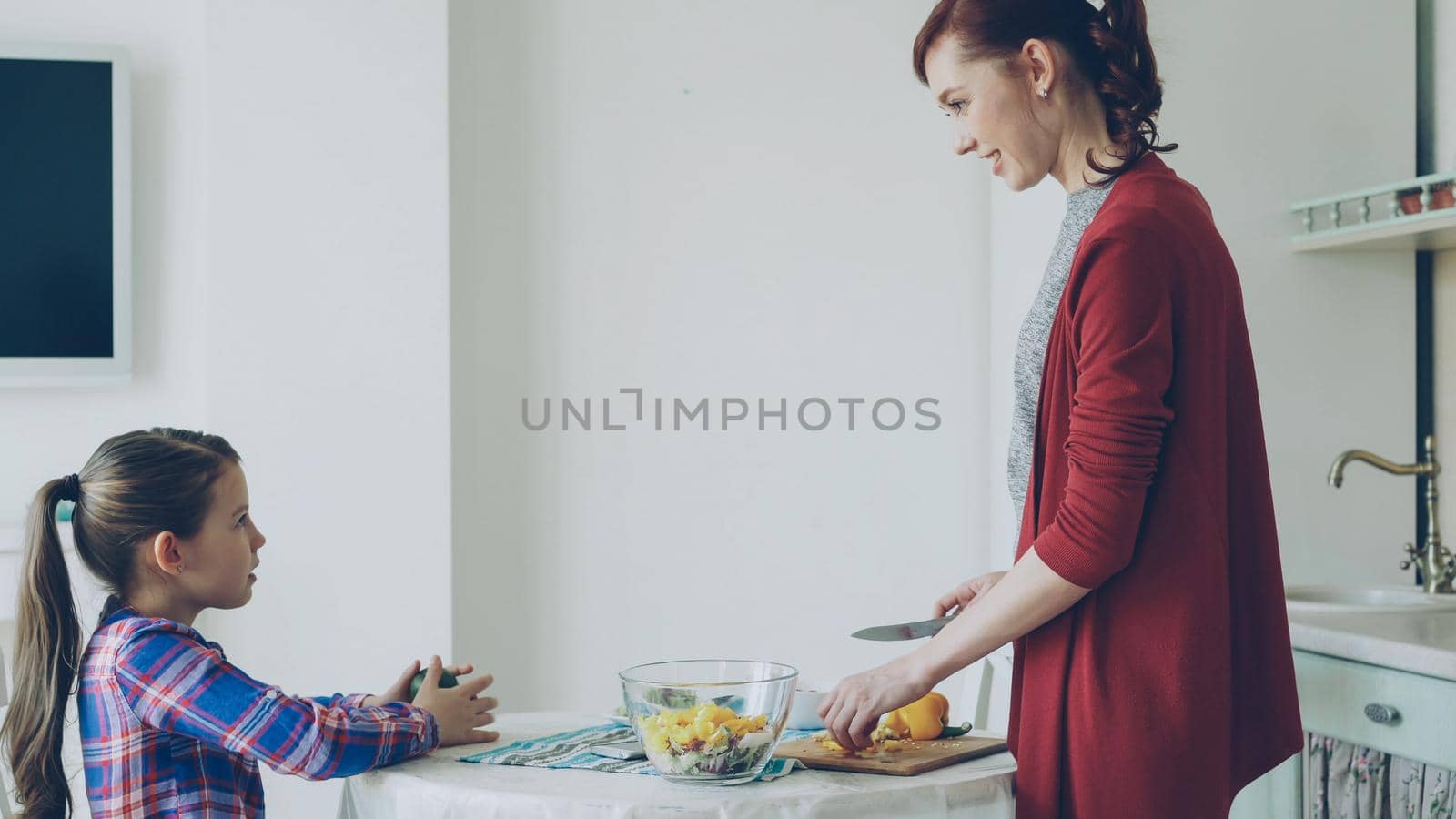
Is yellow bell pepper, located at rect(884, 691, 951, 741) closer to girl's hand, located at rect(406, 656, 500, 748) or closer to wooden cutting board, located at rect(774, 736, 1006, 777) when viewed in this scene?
wooden cutting board, located at rect(774, 736, 1006, 777)

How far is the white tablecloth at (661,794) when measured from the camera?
1.15 metres

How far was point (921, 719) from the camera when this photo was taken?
143cm

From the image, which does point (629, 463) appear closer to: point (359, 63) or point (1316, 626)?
point (359, 63)

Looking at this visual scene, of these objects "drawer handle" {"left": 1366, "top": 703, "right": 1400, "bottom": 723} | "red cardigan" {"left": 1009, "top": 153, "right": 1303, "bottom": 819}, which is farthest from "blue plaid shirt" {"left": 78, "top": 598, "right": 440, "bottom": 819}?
"drawer handle" {"left": 1366, "top": 703, "right": 1400, "bottom": 723}

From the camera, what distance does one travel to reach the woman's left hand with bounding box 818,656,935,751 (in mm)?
1233

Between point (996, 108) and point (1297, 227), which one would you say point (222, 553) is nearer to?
point (996, 108)

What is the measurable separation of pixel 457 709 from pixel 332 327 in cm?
148

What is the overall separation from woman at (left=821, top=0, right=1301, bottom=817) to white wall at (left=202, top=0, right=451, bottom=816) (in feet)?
5.52

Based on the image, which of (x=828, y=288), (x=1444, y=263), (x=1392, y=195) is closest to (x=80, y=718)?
(x=828, y=288)

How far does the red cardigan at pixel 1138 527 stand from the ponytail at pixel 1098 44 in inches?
3.5

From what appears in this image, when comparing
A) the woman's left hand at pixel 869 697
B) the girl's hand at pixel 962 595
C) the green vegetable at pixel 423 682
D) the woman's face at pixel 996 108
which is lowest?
the green vegetable at pixel 423 682

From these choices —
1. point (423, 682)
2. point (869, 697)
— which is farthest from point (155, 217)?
point (869, 697)

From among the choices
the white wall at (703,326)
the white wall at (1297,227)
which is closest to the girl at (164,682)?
the white wall at (703,326)

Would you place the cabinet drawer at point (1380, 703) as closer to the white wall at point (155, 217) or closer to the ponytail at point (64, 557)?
the ponytail at point (64, 557)
